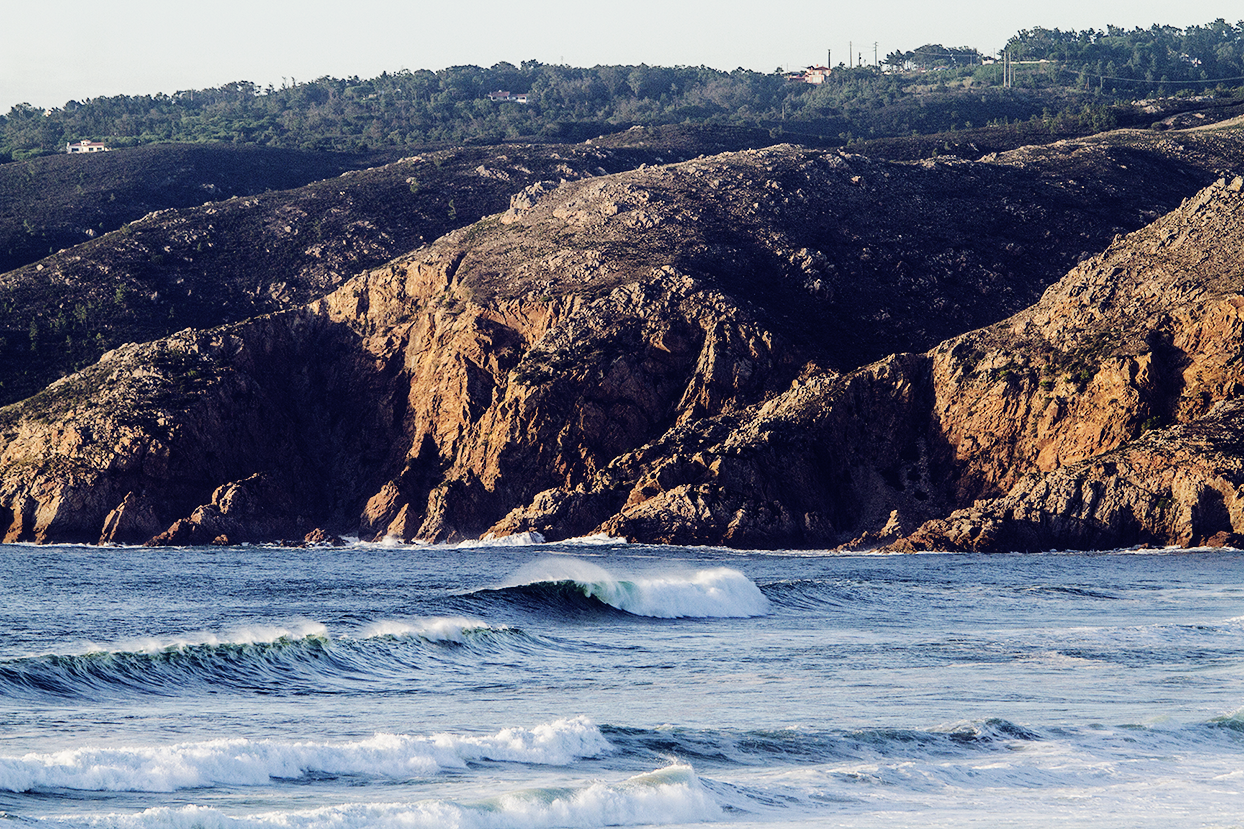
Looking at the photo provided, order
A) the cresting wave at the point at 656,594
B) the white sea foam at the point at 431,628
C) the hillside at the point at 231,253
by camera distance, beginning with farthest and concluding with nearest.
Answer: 1. the hillside at the point at 231,253
2. the cresting wave at the point at 656,594
3. the white sea foam at the point at 431,628

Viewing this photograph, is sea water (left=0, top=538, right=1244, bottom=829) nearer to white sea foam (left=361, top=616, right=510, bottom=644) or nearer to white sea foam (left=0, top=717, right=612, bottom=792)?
white sea foam (left=0, top=717, right=612, bottom=792)

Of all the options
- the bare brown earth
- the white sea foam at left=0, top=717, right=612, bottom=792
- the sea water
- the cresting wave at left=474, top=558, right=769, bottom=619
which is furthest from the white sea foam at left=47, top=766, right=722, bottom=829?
the bare brown earth

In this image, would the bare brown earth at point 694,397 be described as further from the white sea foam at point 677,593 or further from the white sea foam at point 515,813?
the white sea foam at point 515,813

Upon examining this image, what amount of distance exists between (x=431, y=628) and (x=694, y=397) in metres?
49.5

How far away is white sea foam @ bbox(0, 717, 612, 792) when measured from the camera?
23.3 m

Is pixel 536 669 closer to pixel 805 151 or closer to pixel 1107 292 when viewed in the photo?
pixel 1107 292

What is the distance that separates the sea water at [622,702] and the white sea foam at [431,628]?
0.16 m

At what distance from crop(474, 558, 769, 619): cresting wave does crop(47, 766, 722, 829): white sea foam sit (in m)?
26.5

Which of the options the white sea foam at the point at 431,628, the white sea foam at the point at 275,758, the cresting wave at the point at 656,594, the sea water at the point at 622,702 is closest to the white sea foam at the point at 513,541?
the sea water at the point at 622,702

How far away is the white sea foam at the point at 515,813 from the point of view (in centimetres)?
2105

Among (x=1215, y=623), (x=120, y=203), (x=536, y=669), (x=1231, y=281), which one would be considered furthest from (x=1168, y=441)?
(x=120, y=203)

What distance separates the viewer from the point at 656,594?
52.7 m

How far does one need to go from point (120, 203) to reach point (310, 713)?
142353mm

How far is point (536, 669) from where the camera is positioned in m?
37.8
